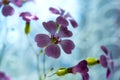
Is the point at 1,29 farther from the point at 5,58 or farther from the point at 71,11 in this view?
the point at 71,11

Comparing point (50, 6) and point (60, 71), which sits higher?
point (50, 6)

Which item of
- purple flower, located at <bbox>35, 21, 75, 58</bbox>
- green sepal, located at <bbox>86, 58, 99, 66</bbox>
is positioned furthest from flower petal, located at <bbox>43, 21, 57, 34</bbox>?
green sepal, located at <bbox>86, 58, 99, 66</bbox>

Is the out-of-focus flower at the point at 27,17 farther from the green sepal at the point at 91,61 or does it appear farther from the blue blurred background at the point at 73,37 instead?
the green sepal at the point at 91,61

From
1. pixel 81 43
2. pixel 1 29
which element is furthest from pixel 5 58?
pixel 81 43

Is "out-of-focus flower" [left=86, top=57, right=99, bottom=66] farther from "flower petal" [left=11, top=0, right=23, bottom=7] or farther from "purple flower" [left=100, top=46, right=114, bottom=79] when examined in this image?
"flower petal" [left=11, top=0, right=23, bottom=7]

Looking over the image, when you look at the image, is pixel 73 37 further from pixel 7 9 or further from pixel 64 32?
pixel 7 9

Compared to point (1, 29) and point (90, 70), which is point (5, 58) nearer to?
point (1, 29)
